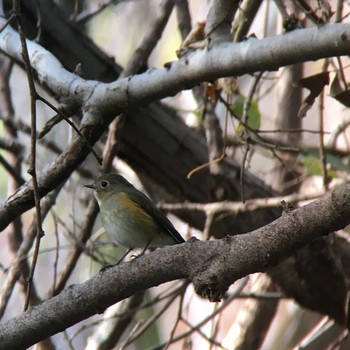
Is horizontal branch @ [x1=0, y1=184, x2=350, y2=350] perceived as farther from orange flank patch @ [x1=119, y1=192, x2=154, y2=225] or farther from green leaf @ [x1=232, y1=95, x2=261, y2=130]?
green leaf @ [x1=232, y1=95, x2=261, y2=130]

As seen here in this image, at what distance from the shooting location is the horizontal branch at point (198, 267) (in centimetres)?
212

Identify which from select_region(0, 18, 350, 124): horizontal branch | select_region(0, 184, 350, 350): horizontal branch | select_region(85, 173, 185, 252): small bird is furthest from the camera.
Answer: select_region(85, 173, 185, 252): small bird

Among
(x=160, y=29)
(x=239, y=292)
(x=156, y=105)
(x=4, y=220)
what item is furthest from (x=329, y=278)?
(x=4, y=220)

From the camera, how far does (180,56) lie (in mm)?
3352

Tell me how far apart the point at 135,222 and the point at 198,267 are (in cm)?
169

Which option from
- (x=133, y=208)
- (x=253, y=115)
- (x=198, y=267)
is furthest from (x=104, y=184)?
(x=198, y=267)

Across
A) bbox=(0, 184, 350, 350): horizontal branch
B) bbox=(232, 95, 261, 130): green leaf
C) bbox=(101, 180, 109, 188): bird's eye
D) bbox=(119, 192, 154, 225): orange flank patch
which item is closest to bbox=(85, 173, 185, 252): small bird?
bbox=(119, 192, 154, 225): orange flank patch

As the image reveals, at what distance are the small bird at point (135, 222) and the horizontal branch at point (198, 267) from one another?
53.8 inches

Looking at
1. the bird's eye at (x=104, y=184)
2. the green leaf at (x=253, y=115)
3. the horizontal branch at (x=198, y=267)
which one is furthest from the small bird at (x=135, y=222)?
the horizontal branch at (x=198, y=267)

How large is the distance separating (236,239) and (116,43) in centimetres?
507

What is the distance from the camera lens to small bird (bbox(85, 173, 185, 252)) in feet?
12.9

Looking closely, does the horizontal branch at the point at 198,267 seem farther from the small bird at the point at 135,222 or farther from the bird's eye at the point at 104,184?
the bird's eye at the point at 104,184

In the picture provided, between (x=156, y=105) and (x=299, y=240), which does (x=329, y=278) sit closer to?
(x=156, y=105)

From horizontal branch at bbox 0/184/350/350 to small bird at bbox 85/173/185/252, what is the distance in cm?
137
